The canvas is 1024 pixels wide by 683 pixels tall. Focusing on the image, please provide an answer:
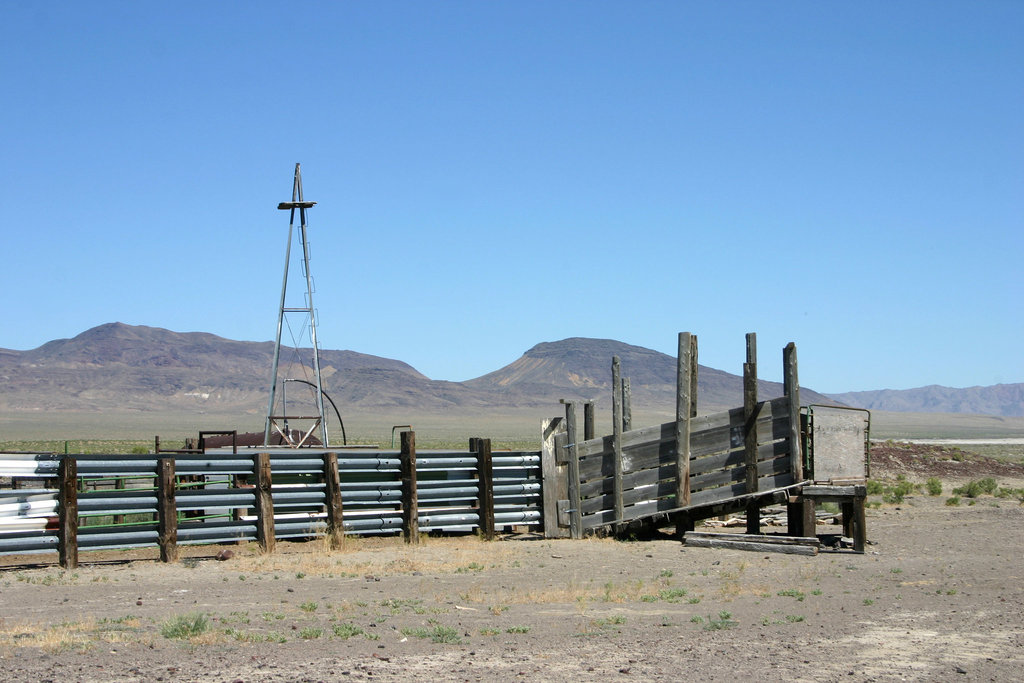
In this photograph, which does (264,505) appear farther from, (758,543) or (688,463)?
(758,543)

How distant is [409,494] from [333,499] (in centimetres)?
116

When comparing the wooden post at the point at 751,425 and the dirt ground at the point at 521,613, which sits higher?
the wooden post at the point at 751,425

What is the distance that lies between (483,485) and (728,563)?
4182 mm

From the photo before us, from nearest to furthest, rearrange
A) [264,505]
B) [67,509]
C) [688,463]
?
[67,509] < [264,505] < [688,463]

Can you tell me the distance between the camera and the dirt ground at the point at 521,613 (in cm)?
756

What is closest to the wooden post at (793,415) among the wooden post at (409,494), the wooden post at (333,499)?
the wooden post at (409,494)

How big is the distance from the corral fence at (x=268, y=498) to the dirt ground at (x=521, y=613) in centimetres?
35

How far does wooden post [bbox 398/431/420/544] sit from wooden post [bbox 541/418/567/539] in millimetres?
2119

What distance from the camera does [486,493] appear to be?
53.7 feet

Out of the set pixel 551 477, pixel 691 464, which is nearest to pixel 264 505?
pixel 551 477

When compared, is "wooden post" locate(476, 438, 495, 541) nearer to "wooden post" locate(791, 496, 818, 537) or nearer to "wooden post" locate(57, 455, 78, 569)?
"wooden post" locate(791, 496, 818, 537)

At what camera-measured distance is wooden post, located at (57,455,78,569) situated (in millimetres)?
12969

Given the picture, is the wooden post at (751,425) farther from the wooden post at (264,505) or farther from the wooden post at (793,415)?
the wooden post at (264,505)

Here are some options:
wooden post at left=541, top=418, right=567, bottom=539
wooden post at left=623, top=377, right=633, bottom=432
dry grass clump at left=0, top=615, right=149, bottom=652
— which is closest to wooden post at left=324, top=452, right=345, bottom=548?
wooden post at left=541, top=418, right=567, bottom=539
